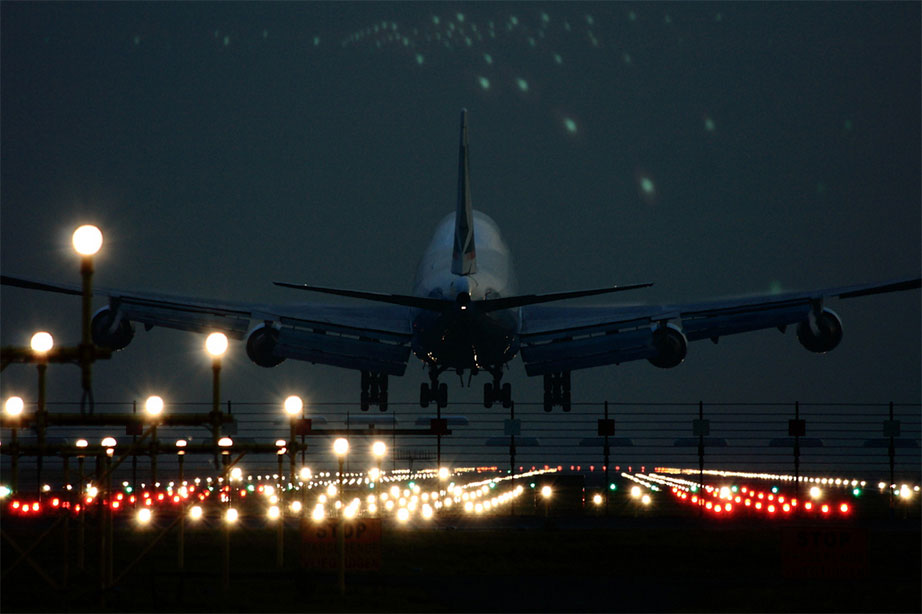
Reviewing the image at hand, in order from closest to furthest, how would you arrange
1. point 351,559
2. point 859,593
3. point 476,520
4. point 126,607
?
point 126,607
point 859,593
point 351,559
point 476,520

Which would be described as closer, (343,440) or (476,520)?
(343,440)

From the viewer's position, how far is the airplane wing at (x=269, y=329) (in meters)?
59.4

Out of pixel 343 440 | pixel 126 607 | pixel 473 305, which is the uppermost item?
pixel 473 305

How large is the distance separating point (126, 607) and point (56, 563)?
6.82 metres

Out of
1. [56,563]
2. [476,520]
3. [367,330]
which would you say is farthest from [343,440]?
[367,330]

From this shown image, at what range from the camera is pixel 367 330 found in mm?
61531

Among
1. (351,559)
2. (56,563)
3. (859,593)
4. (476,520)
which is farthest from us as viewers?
(476,520)

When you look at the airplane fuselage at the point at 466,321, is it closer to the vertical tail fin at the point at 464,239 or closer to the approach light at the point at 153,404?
the vertical tail fin at the point at 464,239

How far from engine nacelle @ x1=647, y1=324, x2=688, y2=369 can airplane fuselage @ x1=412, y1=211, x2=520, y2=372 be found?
248 inches

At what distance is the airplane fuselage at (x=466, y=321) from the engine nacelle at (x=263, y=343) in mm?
6425

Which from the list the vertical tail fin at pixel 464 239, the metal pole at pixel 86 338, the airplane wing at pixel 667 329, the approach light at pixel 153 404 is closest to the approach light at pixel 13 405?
the approach light at pixel 153 404

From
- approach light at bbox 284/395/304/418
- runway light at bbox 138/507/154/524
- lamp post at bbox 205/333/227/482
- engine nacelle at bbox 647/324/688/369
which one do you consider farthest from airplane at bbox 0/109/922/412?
lamp post at bbox 205/333/227/482

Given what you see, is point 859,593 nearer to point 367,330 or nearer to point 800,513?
point 800,513

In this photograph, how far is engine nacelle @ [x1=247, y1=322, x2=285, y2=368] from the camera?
6047 cm
